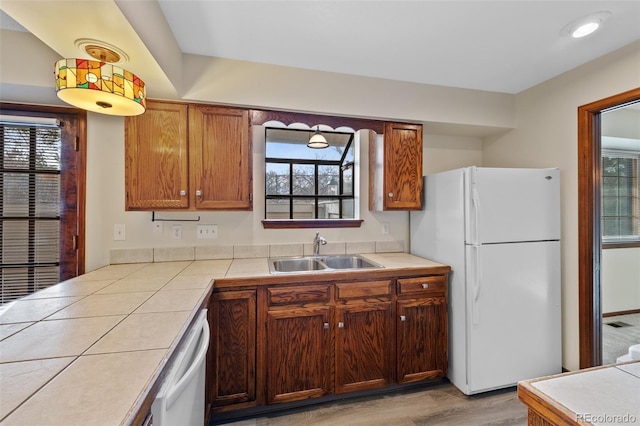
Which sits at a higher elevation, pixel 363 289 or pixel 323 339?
pixel 363 289

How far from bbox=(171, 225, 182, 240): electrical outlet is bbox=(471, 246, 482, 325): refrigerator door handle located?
7.47ft

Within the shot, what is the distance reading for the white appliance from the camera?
0.75 m

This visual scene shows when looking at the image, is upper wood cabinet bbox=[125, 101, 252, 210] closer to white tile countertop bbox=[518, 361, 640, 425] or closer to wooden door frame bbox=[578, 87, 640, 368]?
white tile countertop bbox=[518, 361, 640, 425]

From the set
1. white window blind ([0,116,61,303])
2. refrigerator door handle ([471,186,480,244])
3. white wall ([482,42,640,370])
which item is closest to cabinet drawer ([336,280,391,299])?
refrigerator door handle ([471,186,480,244])

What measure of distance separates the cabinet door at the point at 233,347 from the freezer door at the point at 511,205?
5.44 ft

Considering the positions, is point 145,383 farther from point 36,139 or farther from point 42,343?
A: point 36,139

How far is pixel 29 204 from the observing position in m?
1.94

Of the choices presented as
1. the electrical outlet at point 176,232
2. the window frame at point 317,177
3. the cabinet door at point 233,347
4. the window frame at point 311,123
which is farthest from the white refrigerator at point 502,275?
the electrical outlet at point 176,232

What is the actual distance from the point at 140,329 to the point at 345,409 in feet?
5.00

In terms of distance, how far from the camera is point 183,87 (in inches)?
77.0

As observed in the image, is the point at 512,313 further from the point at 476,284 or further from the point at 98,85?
the point at 98,85

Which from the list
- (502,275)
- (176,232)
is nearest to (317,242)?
(176,232)

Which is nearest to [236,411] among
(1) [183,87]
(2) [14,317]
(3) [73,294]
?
(3) [73,294]

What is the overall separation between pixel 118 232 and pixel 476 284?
2725mm
